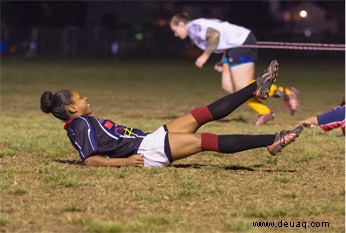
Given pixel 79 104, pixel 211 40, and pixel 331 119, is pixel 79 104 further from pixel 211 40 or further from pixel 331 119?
pixel 211 40

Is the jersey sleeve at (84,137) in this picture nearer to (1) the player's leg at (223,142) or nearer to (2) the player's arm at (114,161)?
(2) the player's arm at (114,161)

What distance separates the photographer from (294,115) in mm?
14766

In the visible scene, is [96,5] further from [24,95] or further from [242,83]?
[242,83]

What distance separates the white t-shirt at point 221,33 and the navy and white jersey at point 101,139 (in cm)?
497

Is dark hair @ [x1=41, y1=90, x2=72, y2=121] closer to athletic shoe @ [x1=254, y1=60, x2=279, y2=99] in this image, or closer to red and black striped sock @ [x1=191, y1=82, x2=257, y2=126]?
red and black striped sock @ [x1=191, y1=82, x2=257, y2=126]

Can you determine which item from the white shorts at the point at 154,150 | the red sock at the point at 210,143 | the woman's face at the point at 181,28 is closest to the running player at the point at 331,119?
the red sock at the point at 210,143

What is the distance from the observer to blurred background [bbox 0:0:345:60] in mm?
55812

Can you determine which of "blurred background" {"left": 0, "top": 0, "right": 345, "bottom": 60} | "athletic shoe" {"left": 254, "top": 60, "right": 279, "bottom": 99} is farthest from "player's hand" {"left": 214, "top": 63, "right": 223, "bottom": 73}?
"blurred background" {"left": 0, "top": 0, "right": 345, "bottom": 60}

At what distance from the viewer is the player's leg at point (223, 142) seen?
25.7 ft

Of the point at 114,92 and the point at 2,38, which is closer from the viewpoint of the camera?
the point at 114,92

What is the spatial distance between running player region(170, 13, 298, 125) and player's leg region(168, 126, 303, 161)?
4.82m

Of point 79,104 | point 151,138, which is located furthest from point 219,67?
point 151,138

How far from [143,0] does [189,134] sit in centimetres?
9652

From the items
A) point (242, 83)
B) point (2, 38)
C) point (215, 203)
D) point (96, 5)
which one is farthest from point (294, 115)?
point (96, 5)
